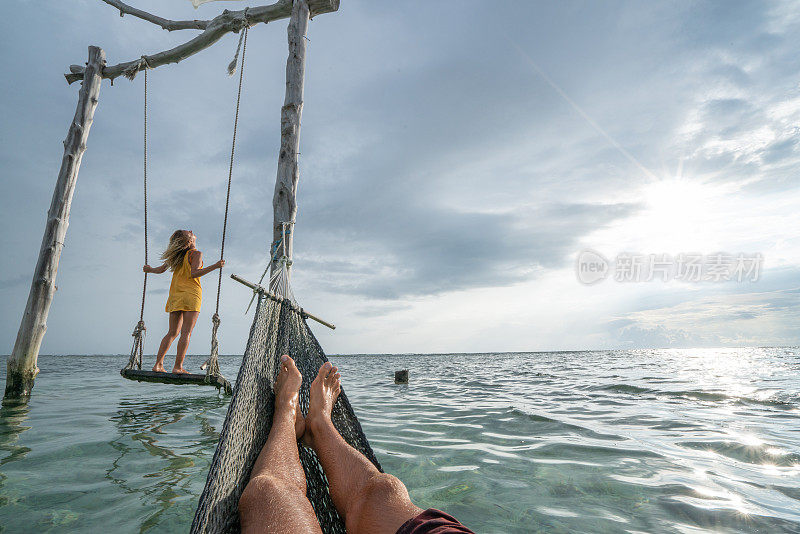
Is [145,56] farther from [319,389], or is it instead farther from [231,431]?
[231,431]

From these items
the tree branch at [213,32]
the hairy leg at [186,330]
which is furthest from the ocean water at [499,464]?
the tree branch at [213,32]

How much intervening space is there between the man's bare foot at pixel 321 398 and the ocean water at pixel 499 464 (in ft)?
Result: 2.18

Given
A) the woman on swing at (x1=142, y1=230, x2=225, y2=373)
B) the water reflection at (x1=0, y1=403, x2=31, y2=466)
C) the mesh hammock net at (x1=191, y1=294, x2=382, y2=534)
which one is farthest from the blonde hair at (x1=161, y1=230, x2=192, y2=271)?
the mesh hammock net at (x1=191, y1=294, x2=382, y2=534)

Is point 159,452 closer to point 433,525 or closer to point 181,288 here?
point 181,288

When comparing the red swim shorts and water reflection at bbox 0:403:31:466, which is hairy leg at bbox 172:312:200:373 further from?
the red swim shorts

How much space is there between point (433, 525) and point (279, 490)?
2.01ft

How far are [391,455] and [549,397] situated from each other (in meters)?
3.82

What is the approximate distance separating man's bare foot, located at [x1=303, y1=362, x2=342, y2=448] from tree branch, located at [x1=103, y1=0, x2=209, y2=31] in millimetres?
4774

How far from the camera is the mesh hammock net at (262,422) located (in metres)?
1.24

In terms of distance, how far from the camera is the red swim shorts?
1028mm

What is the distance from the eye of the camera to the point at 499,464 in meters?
2.69

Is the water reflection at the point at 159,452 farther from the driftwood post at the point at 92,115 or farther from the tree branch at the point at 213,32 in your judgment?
the tree branch at the point at 213,32

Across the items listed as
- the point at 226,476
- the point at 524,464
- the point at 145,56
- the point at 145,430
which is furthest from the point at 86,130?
the point at 524,464

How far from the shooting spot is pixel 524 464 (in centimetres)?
269
